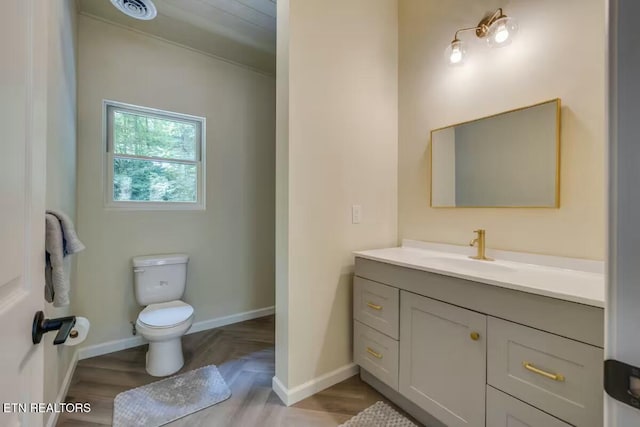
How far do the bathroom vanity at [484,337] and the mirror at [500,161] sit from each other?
331 millimetres

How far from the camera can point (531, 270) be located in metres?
1.36

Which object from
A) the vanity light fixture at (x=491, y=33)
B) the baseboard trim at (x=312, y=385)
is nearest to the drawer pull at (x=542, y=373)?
the baseboard trim at (x=312, y=385)

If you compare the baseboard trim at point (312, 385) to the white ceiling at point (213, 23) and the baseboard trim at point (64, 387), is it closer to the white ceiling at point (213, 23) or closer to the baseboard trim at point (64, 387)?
the baseboard trim at point (64, 387)

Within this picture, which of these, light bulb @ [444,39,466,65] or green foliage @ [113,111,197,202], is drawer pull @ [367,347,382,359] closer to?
light bulb @ [444,39,466,65]

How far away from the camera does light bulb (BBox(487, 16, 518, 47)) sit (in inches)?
58.9

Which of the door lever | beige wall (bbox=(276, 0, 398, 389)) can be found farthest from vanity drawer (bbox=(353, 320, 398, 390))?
the door lever

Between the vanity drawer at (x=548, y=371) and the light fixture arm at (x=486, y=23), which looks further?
the light fixture arm at (x=486, y=23)

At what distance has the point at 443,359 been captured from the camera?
4.41 ft

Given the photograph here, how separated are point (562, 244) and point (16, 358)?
1.98m

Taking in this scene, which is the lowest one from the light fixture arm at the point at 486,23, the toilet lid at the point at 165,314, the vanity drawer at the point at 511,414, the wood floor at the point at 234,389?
the wood floor at the point at 234,389

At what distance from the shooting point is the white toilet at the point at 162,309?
1871mm

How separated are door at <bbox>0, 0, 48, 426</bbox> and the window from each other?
1.86 metres

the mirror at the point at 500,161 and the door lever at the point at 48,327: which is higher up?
the mirror at the point at 500,161

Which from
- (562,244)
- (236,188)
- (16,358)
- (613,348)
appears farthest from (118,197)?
(562,244)
